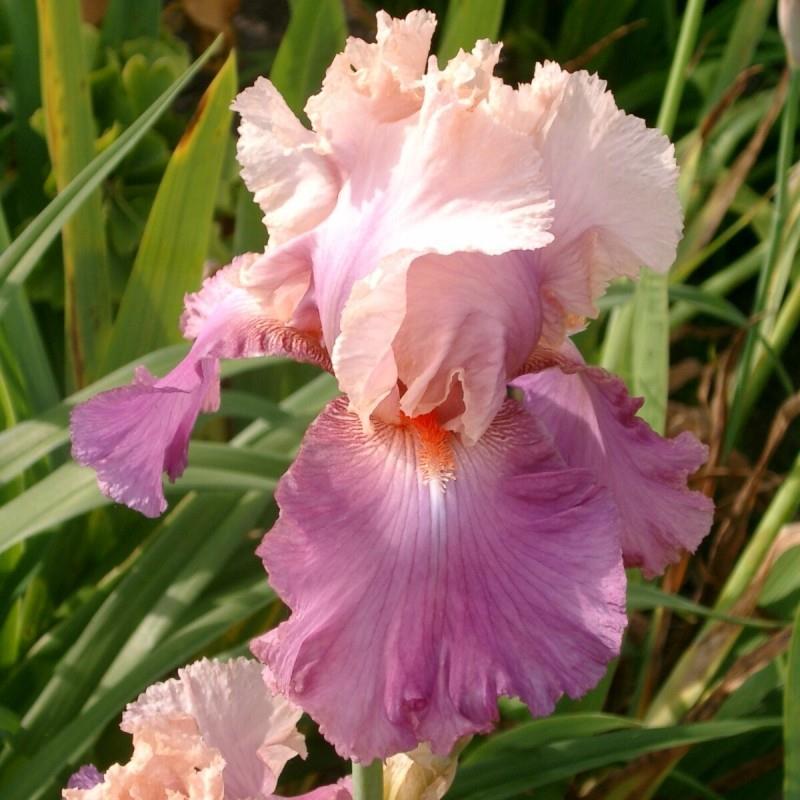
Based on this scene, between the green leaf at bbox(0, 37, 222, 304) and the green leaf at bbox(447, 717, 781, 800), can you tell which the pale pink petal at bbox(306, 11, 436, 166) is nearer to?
the green leaf at bbox(0, 37, 222, 304)

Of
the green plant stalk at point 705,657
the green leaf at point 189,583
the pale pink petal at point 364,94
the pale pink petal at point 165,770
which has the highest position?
the pale pink petal at point 364,94

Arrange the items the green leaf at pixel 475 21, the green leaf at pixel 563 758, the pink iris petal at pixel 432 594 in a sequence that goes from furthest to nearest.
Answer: the green leaf at pixel 475 21 → the green leaf at pixel 563 758 → the pink iris petal at pixel 432 594

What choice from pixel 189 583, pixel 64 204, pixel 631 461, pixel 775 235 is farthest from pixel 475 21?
pixel 631 461

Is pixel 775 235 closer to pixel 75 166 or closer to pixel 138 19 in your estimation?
pixel 75 166

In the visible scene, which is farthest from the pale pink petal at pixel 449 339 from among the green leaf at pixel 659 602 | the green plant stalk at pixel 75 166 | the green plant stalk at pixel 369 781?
the green plant stalk at pixel 75 166

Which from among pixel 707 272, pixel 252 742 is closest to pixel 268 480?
pixel 252 742

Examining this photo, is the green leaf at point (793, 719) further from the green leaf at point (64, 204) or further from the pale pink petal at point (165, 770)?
the green leaf at point (64, 204)

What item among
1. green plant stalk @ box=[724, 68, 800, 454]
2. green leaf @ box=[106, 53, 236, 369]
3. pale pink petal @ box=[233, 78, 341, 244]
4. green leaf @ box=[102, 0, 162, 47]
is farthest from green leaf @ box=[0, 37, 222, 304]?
green leaf @ box=[102, 0, 162, 47]
